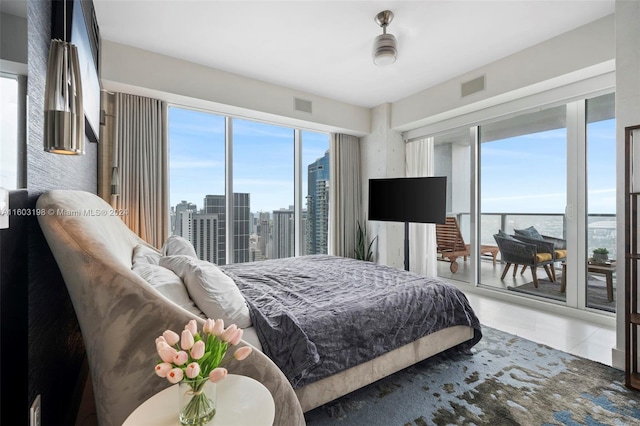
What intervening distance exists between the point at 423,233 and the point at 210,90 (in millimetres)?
3560

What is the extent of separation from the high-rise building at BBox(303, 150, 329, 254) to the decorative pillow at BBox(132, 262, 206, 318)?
10.7 feet

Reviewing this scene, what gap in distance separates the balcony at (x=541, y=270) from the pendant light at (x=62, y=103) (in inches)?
164

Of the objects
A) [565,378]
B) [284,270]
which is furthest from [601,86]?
[284,270]

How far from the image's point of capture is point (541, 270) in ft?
11.6

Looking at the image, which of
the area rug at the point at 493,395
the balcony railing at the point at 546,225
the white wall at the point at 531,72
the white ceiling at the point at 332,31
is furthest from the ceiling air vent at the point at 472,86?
the area rug at the point at 493,395

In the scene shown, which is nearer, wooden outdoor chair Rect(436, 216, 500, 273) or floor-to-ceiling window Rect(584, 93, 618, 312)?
floor-to-ceiling window Rect(584, 93, 618, 312)

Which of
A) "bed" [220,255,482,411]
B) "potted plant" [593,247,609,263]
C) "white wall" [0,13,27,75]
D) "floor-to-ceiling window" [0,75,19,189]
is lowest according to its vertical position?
"bed" [220,255,482,411]

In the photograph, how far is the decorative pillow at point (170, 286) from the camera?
4.54 ft

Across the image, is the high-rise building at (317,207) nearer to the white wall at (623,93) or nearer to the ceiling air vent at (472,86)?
the ceiling air vent at (472,86)

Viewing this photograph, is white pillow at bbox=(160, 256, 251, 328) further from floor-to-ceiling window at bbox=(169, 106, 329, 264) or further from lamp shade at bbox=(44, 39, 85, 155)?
floor-to-ceiling window at bbox=(169, 106, 329, 264)

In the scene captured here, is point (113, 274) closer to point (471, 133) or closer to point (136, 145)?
point (136, 145)

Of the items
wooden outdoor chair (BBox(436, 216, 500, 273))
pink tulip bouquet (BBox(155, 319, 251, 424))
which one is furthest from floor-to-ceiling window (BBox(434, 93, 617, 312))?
pink tulip bouquet (BBox(155, 319, 251, 424))

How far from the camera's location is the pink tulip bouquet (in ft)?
2.37

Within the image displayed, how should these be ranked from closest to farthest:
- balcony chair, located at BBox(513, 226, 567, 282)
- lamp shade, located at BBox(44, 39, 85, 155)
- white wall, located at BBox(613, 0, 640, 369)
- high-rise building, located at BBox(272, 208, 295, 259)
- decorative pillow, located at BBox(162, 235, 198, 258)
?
lamp shade, located at BBox(44, 39, 85, 155), white wall, located at BBox(613, 0, 640, 369), decorative pillow, located at BBox(162, 235, 198, 258), balcony chair, located at BBox(513, 226, 567, 282), high-rise building, located at BBox(272, 208, 295, 259)
